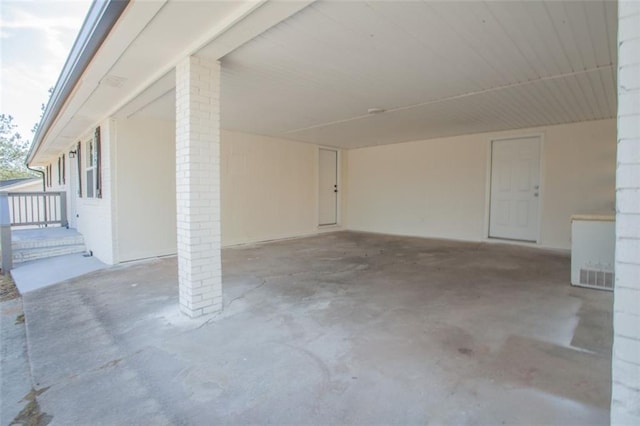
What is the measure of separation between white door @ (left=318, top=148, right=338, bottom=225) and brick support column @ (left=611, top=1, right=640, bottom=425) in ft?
25.2

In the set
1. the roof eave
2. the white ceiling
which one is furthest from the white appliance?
the roof eave

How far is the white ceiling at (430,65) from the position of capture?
242 centimetres

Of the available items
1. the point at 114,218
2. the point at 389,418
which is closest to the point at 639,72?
the point at 389,418

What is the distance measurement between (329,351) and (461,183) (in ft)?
19.9

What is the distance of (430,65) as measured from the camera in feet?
11.0

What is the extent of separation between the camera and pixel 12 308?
339 cm

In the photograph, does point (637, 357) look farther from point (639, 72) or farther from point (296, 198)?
point (296, 198)

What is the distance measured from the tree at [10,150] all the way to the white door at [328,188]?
938 inches

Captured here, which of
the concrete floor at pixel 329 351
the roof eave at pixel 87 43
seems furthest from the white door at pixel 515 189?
the roof eave at pixel 87 43

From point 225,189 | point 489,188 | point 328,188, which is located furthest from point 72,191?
point 489,188

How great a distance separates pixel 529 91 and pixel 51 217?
36.1 feet

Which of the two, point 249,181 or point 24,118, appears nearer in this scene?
point 249,181

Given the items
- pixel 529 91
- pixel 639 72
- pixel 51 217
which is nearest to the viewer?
pixel 639 72

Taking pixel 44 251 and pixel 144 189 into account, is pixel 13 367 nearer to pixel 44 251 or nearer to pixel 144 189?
pixel 144 189
